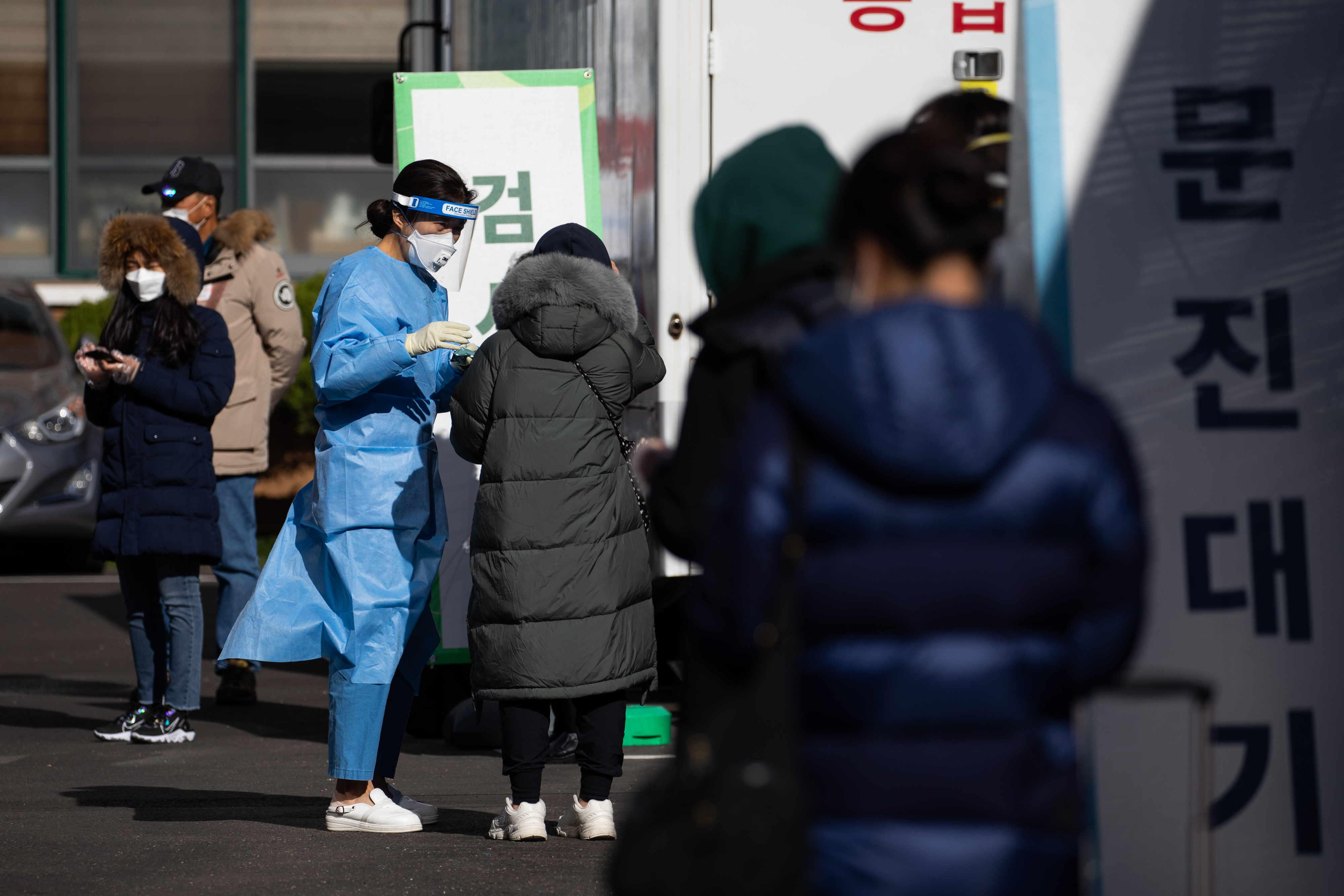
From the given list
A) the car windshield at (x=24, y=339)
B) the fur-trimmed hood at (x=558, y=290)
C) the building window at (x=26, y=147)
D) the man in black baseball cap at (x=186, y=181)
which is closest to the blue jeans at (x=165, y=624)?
the man in black baseball cap at (x=186, y=181)

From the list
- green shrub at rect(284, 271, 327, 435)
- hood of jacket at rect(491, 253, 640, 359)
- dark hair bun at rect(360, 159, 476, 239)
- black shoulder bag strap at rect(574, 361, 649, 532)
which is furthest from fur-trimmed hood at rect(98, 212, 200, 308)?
green shrub at rect(284, 271, 327, 435)

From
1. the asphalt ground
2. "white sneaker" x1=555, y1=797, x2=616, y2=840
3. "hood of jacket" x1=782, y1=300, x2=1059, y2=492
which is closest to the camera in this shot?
"hood of jacket" x1=782, y1=300, x2=1059, y2=492

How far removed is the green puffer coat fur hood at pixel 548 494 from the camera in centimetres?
509

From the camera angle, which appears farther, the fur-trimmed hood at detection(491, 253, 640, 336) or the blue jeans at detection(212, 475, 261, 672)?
the blue jeans at detection(212, 475, 261, 672)

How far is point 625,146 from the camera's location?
6.94 metres

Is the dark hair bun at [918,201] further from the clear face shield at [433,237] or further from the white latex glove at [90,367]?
the white latex glove at [90,367]

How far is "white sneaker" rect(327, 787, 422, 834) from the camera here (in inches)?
206

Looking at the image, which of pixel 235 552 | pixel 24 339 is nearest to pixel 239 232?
pixel 235 552

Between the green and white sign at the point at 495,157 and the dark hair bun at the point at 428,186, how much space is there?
3.80 ft

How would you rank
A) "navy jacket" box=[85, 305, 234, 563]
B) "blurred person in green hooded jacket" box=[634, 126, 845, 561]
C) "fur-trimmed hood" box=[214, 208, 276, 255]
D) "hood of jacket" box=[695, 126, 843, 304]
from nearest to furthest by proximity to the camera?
"blurred person in green hooded jacket" box=[634, 126, 845, 561] < "hood of jacket" box=[695, 126, 843, 304] < "navy jacket" box=[85, 305, 234, 563] < "fur-trimmed hood" box=[214, 208, 276, 255]

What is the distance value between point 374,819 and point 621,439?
135cm

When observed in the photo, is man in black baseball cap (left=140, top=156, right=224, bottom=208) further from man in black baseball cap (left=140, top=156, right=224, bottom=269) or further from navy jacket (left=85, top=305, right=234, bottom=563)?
navy jacket (left=85, top=305, right=234, bottom=563)

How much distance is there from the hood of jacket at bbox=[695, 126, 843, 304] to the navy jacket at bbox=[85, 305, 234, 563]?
13.3 ft

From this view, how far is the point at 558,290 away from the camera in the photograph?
202 inches
